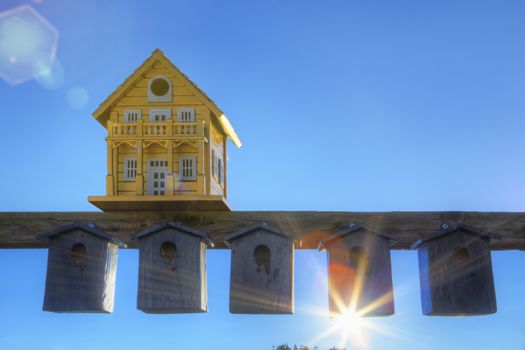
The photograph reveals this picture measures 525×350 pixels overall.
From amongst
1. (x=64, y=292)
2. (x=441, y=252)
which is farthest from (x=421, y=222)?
(x=64, y=292)

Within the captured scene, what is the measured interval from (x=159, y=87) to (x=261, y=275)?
5.87 metres

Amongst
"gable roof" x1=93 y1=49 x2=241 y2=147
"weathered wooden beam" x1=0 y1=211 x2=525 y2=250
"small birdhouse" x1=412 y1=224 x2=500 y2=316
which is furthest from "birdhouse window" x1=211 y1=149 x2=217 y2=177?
"small birdhouse" x1=412 y1=224 x2=500 y2=316

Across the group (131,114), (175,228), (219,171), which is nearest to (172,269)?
(175,228)

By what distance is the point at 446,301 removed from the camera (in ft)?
14.7

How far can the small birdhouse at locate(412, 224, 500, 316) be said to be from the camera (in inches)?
177

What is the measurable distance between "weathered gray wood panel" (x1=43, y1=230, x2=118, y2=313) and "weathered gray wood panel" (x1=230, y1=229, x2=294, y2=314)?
2.64 ft

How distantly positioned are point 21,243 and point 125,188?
4646 millimetres

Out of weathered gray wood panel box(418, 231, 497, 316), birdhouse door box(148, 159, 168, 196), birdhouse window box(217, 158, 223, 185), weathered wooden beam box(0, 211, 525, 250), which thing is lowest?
weathered gray wood panel box(418, 231, 497, 316)

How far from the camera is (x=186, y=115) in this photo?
379 inches

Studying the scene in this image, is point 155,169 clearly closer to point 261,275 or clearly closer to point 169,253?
point 169,253

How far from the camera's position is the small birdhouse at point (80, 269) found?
439 centimetres

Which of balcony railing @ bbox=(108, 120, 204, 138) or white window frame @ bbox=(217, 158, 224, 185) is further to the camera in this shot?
white window frame @ bbox=(217, 158, 224, 185)

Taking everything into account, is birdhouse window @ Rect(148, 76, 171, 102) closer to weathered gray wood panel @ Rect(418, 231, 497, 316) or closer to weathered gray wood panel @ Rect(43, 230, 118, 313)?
weathered gray wood panel @ Rect(43, 230, 118, 313)

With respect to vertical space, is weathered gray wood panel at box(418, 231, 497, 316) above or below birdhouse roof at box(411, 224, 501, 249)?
below
